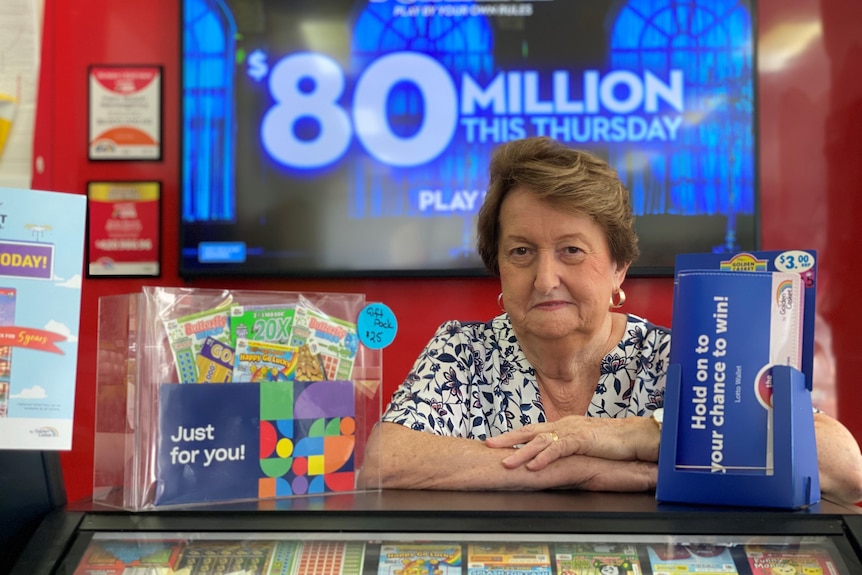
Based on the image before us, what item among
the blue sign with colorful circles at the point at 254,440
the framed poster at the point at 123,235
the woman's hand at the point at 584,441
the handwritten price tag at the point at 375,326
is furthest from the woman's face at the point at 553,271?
the framed poster at the point at 123,235

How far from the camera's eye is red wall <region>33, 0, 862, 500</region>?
3.20 m

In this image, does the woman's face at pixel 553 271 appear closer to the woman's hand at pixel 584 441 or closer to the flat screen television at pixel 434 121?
the woman's hand at pixel 584 441

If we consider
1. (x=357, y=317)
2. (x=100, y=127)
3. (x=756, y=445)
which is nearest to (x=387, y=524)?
(x=357, y=317)

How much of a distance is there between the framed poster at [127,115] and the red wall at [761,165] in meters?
0.04

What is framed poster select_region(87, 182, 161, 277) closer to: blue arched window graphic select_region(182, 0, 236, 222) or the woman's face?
blue arched window graphic select_region(182, 0, 236, 222)

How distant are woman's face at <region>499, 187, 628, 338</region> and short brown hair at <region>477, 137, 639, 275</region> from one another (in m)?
0.03

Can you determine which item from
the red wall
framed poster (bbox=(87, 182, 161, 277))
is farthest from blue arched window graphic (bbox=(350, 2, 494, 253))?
framed poster (bbox=(87, 182, 161, 277))

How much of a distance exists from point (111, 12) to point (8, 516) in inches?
106

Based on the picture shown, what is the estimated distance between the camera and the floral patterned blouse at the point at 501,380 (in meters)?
1.79

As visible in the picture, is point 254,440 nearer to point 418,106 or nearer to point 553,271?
point 553,271

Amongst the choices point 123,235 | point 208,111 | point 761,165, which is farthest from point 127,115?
point 761,165

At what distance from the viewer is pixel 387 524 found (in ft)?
3.28

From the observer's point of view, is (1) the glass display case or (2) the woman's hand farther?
(2) the woman's hand

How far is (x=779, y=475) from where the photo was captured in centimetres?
105
